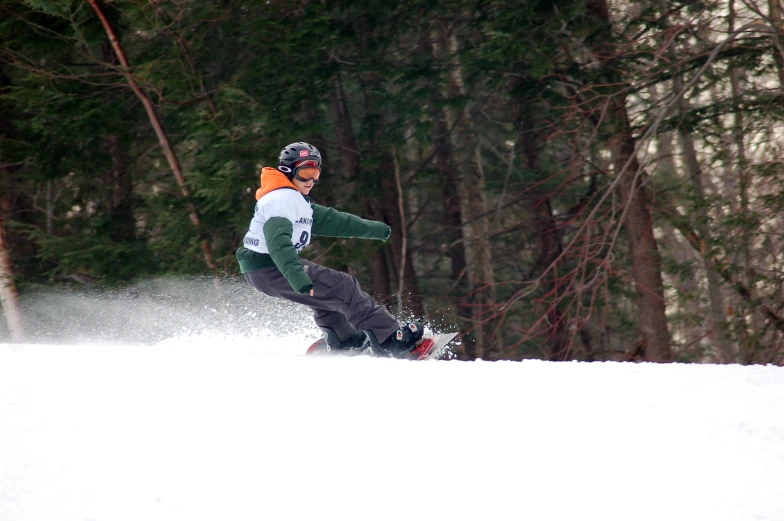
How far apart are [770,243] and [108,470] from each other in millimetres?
8844

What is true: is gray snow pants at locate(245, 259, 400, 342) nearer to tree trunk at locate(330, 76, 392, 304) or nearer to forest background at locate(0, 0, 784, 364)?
forest background at locate(0, 0, 784, 364)

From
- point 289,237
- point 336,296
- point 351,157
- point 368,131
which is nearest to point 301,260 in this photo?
point 289,237

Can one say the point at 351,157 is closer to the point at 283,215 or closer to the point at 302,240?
the point at 302,240

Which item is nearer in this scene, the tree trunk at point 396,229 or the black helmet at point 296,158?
the black helmet at point 296,158

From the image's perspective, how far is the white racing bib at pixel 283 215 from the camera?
5715 mm

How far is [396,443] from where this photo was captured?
129 inches

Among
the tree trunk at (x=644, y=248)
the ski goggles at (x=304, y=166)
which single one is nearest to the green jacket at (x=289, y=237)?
the ski goggles at (x=304, y=166)

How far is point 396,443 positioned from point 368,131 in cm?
1063

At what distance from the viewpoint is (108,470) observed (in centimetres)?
318

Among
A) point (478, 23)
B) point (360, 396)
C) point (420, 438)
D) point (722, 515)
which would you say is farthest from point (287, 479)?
point (478, 23)

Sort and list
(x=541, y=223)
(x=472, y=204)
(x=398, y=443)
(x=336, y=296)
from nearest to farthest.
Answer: (x=398, y=443) < (x=336, y=296) < (x=541, y=223) < (x=472, y=204)

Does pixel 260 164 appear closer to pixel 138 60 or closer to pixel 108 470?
pixel 138 60

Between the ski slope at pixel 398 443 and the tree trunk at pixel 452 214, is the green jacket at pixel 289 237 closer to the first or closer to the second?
the ski slope at pixel 398 443

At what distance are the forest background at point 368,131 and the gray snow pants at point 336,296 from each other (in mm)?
3737
